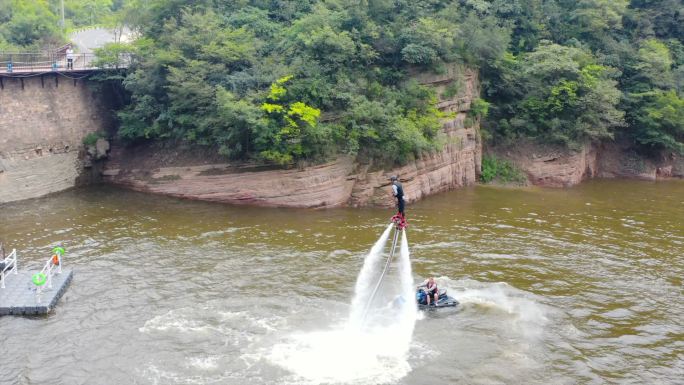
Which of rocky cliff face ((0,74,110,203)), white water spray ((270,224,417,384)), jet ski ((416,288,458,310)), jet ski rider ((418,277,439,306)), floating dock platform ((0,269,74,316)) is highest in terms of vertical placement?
rocky cliff face ((0,74,110,203))

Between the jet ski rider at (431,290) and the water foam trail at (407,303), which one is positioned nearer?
the water foam trail at (407,303)

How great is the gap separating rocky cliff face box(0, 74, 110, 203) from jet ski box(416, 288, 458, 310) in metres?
27.5

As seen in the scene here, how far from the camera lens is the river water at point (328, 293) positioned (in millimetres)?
22922

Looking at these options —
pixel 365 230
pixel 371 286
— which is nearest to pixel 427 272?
pixel 371 286

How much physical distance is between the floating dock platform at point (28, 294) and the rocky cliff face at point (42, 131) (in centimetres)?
1424

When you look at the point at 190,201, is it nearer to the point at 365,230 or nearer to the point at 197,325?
the point at 365,230

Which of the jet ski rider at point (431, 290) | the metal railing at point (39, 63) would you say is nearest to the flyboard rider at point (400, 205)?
the jet ski rider at point (431, 290)

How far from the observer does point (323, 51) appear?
43.3 m

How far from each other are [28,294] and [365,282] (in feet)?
46.8

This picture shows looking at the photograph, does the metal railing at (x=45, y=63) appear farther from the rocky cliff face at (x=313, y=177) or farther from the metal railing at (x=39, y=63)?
the rocky cliff face at (x=313, y=177)

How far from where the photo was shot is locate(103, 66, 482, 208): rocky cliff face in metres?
40.9

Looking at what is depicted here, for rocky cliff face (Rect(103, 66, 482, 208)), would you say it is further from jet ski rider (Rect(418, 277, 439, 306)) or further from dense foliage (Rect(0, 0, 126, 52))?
dense foliage (Rect(0, 0, 126, 52))

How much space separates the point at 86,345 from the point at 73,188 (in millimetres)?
23451

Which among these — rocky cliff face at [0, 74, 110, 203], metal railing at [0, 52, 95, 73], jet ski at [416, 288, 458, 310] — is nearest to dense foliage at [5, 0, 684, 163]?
metal railing at [0, 52, 95, 73]
